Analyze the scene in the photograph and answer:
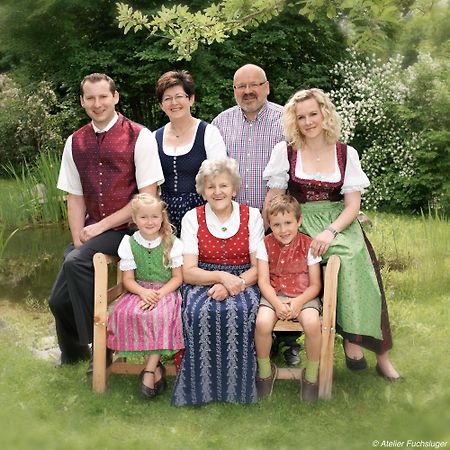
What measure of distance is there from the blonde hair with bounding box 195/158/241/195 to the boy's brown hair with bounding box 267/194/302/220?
0.23 m

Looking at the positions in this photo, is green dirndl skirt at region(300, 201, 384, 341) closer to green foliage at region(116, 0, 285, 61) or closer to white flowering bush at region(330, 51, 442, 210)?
green foliage at region(116, 0, 285, 61)

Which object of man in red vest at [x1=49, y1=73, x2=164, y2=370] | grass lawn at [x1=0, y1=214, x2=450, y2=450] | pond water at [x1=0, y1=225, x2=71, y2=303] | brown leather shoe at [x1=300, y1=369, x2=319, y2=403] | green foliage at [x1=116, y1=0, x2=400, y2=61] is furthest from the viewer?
pond water at [x1=0, y1=225, x2=71, y2=303]

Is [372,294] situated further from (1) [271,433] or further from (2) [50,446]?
(2) [50,446]

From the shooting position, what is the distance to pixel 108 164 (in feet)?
12.6

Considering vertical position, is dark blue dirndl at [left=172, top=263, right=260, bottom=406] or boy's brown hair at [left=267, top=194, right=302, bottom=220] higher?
boy's brown hair at [left=267, top=194, right=302, bottom=220]

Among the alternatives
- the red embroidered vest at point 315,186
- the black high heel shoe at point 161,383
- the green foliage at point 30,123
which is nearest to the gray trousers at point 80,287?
the black high heel shoe at point 161,383

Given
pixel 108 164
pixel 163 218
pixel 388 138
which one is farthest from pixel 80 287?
pixel 388 138

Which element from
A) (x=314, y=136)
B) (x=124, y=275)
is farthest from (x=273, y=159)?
(x=124, y=275)

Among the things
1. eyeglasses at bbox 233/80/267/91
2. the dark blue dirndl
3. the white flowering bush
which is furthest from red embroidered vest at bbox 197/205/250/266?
the white flowering bush

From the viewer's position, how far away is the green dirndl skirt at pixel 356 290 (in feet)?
11.6

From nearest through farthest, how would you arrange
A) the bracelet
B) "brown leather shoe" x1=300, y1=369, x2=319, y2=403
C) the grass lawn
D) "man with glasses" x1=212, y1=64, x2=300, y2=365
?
the grass lawn, "brown leather shoe" x1=300, y1=369, x2=319, y2=403, the bracelet, "man with glasses" x1=212, y1=64, x2=300, y2=365

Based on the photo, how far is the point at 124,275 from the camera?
3.72 metres

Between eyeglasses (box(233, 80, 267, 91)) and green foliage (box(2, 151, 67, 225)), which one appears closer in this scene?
eyeglasses (box(233, 80, 267, 91))

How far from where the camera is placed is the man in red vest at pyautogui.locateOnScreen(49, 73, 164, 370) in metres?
3.75
